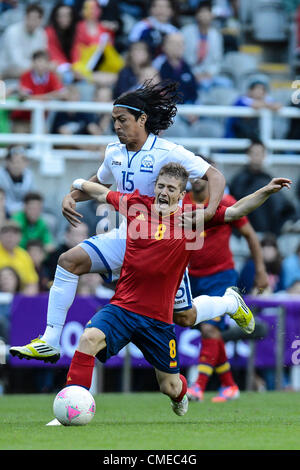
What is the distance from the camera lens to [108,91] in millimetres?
14852

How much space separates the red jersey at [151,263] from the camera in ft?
23.8

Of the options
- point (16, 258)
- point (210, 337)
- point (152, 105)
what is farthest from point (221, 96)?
point (152, 105)

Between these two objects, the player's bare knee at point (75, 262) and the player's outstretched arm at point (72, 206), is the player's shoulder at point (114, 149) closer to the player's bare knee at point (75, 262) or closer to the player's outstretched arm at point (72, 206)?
the player's outstretched arm at point (72, 206)

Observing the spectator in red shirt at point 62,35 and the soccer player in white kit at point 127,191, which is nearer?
the soccer player in white kit at point 127,191

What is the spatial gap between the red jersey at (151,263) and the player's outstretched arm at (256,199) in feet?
1.40

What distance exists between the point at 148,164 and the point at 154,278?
1.06 m

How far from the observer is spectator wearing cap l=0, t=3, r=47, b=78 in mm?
14805

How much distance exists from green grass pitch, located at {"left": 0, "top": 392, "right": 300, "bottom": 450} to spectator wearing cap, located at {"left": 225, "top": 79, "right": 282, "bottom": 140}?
548 centimetres

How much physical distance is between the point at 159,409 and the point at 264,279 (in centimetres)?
154

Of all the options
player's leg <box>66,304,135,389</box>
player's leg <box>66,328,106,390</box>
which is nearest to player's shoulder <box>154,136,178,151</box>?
player's leg <box>66,304,135,389</box>

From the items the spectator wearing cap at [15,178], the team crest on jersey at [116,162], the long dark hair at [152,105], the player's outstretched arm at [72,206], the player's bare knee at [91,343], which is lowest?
the spectator wearing cap at [15,178]

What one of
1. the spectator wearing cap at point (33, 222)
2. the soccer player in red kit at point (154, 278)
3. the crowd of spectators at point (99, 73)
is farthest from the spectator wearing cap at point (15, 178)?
the soccer player in red kit at point (154, 278)

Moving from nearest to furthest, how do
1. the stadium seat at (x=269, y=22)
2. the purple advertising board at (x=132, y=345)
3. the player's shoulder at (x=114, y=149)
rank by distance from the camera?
the player's shoulder at (x=114, y=149), the purple advertising board at (x=132, y=345), the stadium seat at (x=269, y=22)
